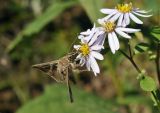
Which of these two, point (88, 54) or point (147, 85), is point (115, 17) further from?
point (147, 85)

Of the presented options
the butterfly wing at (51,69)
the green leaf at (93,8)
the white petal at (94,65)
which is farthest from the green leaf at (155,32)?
the green leaf at (93,8)

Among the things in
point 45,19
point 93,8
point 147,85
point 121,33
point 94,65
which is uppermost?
point 45,19

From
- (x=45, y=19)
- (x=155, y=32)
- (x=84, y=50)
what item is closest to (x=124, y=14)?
(x=155, y=32)

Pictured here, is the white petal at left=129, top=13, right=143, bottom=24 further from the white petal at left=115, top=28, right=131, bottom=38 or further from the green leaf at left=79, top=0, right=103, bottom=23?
the green leaf at left=79, top=0, right=103, bottom=23

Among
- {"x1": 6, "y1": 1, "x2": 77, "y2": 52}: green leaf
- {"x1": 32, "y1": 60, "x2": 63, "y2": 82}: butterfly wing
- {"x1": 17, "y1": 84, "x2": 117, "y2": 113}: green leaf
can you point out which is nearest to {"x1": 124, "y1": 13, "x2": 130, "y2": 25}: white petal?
{"x1": 32, "y1": 60, "x2": 63, "y2": 82}: butterfly wing

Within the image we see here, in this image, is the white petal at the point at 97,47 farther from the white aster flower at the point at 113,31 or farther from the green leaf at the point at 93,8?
the green leaf at the point at 93,8

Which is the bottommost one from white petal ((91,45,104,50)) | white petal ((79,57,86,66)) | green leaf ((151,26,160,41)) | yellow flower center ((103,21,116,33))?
white petal ((79,57,86,66))

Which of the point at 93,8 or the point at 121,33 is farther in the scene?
the point at 93,8

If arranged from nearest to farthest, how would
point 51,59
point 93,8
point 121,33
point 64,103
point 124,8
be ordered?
→ point 121,33 → point 124,8 → point 93,8 → point 64,103 → point 51,59
